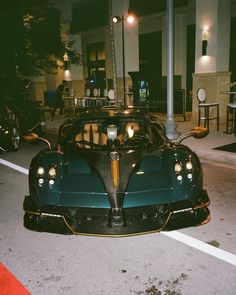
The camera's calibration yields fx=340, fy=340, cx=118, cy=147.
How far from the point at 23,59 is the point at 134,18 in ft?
17.9

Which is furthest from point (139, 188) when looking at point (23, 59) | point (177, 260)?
point (23, 59)

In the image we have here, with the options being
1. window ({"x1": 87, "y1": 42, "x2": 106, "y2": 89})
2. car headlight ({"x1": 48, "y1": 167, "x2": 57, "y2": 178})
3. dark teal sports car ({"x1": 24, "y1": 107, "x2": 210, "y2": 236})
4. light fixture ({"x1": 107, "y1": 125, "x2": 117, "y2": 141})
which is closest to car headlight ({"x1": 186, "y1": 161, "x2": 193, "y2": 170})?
dark teal sports car ({"x1": 24, "y1": 107, "x2": 210, "y2": 236})

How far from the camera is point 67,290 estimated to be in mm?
3105

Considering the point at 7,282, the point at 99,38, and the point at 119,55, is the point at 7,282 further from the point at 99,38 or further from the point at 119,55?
the point at 99,38

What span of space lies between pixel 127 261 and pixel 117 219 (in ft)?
1.62

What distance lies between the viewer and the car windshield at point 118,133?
4738mm

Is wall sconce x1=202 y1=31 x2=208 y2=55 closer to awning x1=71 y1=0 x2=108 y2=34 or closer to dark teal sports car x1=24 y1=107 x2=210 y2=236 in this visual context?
awning x1=71 y1=0 x2=108 y2=34

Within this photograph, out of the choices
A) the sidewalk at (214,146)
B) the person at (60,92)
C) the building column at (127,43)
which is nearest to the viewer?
the sidewalk at (214,146)

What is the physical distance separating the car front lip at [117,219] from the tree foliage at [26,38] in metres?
9.68

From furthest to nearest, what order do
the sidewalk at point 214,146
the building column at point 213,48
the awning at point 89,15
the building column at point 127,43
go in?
1. the awning at point 89,15
2. the building column at point 127,43
3. the building column at point 213,48
4. the sidewalk at point 214,146

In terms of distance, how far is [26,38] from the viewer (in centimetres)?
1409

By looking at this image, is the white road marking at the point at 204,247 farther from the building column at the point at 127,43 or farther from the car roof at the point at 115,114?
the building column at the point at 127,43

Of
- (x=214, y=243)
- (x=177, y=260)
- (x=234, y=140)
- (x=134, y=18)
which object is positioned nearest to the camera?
(x=177, y=260)

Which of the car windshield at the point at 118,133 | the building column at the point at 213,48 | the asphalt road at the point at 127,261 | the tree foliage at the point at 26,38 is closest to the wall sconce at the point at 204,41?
the building column at the point at 213,48
